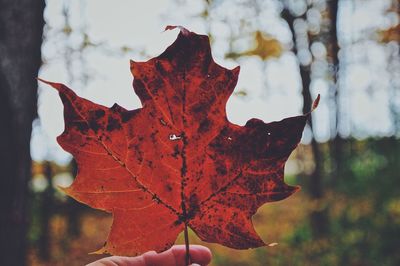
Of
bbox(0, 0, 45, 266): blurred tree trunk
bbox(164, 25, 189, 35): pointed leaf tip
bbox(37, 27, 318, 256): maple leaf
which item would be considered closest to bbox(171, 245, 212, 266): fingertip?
bbox(37, 27, 318, 256): maple leaf

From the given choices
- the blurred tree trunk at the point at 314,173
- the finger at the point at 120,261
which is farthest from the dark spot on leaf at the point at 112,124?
the blurred tree trunk at the point at 314,173

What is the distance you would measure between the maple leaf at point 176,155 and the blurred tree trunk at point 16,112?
119 cm

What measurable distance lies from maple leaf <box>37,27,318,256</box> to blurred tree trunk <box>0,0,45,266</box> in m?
1.19

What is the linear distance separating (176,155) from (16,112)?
1.29 meters

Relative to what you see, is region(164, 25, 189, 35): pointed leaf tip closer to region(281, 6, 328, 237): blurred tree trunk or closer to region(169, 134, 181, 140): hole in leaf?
region(169, 134, 181, 140): hole in leaf

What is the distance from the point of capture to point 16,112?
1.74 m

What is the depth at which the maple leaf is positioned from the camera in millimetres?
722

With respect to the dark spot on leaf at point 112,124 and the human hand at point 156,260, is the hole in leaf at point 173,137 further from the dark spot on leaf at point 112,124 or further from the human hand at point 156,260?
the human hand at point 156,260

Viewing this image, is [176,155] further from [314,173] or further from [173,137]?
[314,173]

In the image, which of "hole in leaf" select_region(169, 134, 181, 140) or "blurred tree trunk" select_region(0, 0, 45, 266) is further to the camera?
"blurred tree trunk" select_region(0, 0, 45, 266)

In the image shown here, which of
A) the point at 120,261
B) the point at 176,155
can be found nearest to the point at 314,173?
the point at 120,261

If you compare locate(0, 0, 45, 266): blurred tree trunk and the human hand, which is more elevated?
locate(0, 0, 45, 266): blurred tree trunk

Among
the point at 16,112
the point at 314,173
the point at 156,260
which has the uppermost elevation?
the point at 16,112

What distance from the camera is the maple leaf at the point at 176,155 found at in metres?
0.72
